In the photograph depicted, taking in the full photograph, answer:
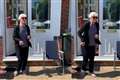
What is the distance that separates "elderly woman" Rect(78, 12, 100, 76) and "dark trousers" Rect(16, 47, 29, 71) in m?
1.63

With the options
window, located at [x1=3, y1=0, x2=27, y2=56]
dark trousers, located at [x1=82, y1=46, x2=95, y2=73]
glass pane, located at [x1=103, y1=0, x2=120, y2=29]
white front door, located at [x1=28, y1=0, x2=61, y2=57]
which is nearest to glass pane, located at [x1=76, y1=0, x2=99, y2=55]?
glass pane, located at [x1=103, y1=0, x2=120, y2=29]

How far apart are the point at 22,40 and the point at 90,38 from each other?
1.91 meters

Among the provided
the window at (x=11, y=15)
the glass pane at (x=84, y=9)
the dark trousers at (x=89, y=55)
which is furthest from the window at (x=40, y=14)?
the dark trousers at (x=89, y=55)

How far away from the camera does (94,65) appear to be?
1395 centimetres

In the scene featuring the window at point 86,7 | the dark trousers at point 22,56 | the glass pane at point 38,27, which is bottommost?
the dark trousers at point 22,56

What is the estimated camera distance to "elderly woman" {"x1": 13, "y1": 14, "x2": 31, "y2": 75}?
1286cm

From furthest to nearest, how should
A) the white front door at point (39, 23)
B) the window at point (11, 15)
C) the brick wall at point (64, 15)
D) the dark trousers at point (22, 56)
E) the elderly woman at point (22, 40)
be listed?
the white front door at point (39, 23), the window at point (11, 15), the brick wall at point (64, 15), the dark trousers at point (22, 56), the elderly woman at point (22, 40)

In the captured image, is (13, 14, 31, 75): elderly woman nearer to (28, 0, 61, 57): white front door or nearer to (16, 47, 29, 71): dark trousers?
(16, 47, 29, 71): dark trousers

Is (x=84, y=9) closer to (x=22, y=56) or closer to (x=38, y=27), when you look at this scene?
(x=38, y=27)

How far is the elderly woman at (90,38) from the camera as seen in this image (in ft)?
41.6

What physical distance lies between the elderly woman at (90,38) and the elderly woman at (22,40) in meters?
1.52

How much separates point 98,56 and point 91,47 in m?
1.43

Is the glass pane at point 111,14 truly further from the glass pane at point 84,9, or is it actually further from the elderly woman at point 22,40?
the elderly woman at point 22,40

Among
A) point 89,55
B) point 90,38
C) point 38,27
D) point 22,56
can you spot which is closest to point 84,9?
point 38,27
